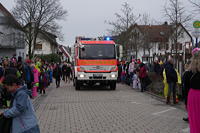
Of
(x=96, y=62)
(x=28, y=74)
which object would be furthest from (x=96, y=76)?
(x=28, y=74)

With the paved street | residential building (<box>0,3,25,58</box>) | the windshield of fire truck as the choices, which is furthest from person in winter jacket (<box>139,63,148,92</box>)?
residential building (<box>0,3,25,58</box>)

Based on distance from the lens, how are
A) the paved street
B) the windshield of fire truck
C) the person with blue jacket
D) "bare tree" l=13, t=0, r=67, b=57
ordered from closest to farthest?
the person with blue jacket → the paved street → the windshield of fire truck → "bare tree" l=13, t=0, r=67, b=57

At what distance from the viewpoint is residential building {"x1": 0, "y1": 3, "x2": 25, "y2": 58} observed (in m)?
59.1

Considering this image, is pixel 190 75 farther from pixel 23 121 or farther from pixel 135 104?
pixel 135 104

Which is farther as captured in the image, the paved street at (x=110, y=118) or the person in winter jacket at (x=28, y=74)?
the person in winter jacket at (x=28, y=74)

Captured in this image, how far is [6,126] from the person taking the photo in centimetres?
543

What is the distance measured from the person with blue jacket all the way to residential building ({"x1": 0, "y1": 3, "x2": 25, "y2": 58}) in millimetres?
54344

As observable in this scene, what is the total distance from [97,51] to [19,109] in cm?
1711

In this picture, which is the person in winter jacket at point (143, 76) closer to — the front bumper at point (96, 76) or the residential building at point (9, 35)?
the front bumper at point (96, 76)

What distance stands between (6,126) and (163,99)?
38.5ft

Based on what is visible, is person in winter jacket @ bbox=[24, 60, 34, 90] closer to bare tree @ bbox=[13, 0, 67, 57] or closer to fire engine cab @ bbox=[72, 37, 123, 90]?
fire engine cab @ bbox=[72, 37, 123, 90]

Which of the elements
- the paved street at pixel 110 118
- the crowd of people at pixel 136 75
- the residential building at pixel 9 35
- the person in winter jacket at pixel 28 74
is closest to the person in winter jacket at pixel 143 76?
the crowd of people at pixel 136 75

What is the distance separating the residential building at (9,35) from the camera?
59072mm

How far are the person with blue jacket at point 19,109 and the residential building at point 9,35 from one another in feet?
178
